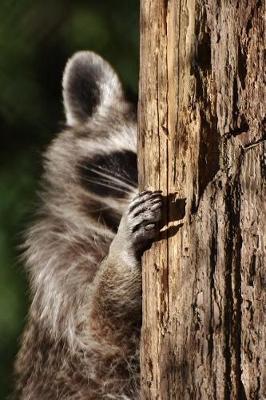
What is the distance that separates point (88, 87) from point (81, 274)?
1.19m

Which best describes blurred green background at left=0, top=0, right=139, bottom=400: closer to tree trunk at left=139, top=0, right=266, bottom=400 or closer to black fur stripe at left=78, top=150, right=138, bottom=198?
black fur stripe at left=78, top=150, right=138, bottom=198

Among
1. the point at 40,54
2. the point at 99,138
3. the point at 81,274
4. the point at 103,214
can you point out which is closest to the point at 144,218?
the point at 81,274

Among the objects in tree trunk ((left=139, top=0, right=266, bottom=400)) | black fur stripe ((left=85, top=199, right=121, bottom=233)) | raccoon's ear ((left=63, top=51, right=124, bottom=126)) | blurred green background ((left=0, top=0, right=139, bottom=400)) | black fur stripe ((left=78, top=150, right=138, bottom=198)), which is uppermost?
blurred green background ((left=0, top=0, right=139, bottom=400))

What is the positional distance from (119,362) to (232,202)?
4.77 ft

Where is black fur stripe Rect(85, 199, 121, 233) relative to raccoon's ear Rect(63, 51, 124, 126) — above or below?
below

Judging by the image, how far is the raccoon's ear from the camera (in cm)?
565

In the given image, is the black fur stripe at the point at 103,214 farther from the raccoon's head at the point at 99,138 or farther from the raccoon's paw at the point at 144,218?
the raccoon's paw at the point at 144,218

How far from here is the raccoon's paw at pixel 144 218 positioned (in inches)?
139

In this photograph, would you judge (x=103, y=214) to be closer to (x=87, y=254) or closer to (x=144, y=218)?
(x=87, y=254)

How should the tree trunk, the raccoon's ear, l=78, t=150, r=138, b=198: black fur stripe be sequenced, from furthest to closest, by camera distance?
1. the raccoon's ear
2. l=78, t=150, r=138, b=198: black fur stripe
3. the tree trunk

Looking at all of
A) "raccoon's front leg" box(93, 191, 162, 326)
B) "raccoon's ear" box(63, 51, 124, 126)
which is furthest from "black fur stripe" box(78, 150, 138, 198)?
"raccoon's front leg" box(93, 191, 162, 326)

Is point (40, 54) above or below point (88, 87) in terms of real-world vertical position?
above

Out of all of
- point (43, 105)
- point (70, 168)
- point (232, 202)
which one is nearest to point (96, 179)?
point (70, 168)

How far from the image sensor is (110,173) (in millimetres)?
5105
